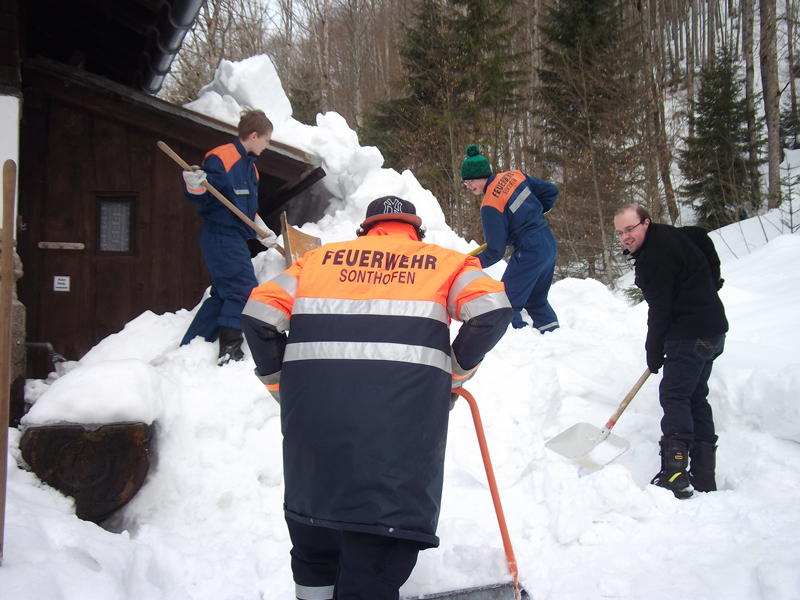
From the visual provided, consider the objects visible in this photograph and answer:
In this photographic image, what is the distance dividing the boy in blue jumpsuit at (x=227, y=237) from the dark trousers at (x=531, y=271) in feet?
6.85

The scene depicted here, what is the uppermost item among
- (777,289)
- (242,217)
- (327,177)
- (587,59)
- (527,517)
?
(587,59)

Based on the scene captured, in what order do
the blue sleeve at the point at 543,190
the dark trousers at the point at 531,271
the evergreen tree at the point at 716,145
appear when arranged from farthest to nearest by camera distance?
the evergreen tree at the point at 716,145
the blue sleeve at the point at 543,190
the dark trousers at the point at 531,271

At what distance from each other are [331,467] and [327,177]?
14.5 ft

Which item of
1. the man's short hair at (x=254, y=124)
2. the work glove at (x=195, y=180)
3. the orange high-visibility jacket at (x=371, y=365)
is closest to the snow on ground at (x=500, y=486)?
the orange high-visibility jacket at (x=371, y=365)

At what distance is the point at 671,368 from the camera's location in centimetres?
289

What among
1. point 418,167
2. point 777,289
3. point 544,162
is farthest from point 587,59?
point 777,289

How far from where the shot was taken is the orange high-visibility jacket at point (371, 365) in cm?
147

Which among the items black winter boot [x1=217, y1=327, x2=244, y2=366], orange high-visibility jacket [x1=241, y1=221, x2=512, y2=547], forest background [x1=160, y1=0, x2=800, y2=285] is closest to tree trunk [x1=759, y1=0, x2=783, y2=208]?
forest background [x1=160, y1=0, x2=800, y2=285]

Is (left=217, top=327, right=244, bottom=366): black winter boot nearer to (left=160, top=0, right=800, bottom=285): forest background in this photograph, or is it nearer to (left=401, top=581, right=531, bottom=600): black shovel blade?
(left=401, top=581, right=531, bottom=600): black shovel blade

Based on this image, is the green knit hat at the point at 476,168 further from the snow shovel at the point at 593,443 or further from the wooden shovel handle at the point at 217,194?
the snow shovel at the point at 593,443

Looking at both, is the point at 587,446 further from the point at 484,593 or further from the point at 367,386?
the point at 367,386

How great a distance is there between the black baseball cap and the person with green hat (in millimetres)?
2610

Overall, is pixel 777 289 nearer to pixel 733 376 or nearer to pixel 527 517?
pixel 733 376

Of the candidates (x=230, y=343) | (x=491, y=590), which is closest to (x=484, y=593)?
(x=491, y=590)
